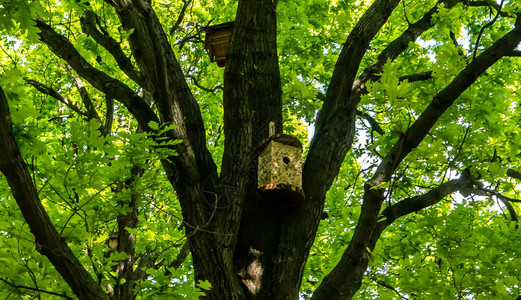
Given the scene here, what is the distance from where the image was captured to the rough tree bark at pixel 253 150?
3.29 m

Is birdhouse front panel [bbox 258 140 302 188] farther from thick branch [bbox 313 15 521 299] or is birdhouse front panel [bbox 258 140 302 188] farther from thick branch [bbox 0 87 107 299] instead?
thick branch [bbox 0 87 107 299]

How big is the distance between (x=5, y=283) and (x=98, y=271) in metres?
0.73

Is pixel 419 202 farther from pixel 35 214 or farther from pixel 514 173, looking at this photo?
pixel 35 214

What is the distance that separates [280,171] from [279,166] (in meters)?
0.04

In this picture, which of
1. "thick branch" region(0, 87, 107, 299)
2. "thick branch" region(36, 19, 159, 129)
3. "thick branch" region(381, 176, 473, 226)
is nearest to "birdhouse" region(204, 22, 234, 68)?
"thick branch" region(36, 19, 159, 129)

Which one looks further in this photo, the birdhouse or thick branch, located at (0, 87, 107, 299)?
the birdhouse

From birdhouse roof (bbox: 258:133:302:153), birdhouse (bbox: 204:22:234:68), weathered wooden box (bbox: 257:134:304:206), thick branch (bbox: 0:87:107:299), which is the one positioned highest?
birdhouse (bbox: 204:22:234:68)

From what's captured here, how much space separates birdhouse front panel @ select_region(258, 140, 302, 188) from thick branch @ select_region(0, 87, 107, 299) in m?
1.40

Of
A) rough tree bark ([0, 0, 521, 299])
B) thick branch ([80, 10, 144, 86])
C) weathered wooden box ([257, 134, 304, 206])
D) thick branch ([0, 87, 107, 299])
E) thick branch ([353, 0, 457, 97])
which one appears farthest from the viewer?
thick branch ([353, 0, 457, 97])

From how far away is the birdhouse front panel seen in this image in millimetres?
3527

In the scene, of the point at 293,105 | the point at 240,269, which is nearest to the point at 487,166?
the point at 293,105

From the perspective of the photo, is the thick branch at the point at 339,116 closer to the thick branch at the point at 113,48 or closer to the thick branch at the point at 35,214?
the thick branch at the point at 113,48

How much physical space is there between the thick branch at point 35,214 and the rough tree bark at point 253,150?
9cm

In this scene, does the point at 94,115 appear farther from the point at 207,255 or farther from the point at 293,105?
the point at 207,255
